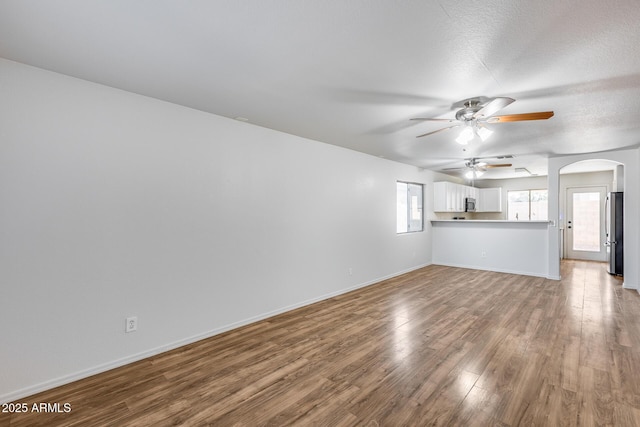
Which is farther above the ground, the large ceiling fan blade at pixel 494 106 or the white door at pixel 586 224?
the large ceiling fan blade at pixel 494 106

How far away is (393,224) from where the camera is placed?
6043 millimetres

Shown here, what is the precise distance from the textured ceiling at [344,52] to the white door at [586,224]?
610 centimetres

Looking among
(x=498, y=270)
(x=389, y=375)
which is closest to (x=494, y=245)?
(x=498, y=270)

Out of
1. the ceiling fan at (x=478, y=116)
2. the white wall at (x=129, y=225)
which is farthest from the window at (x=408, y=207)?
the ceiling fan at (x=478, y=116)

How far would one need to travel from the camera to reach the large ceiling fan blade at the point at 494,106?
2.31 meters

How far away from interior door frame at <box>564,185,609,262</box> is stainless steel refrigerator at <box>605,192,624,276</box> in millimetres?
1918

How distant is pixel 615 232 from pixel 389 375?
6.52 metres

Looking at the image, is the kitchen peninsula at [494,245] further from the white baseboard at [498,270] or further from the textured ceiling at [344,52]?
the textured ceiling at [344,52]

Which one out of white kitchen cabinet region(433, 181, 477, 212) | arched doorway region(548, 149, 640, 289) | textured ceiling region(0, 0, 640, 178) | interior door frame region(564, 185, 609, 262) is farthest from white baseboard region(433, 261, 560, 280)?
textured ceiling region(0, 0, 640, 178)

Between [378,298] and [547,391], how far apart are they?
249 cm

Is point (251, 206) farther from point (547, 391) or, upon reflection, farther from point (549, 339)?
point (549, 339)

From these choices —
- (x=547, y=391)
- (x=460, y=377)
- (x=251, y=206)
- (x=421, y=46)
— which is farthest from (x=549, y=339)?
(x=251, y=206)

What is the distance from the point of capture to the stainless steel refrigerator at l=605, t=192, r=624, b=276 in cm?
578

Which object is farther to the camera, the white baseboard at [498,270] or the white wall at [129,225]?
the white baseboard at [498,270]
